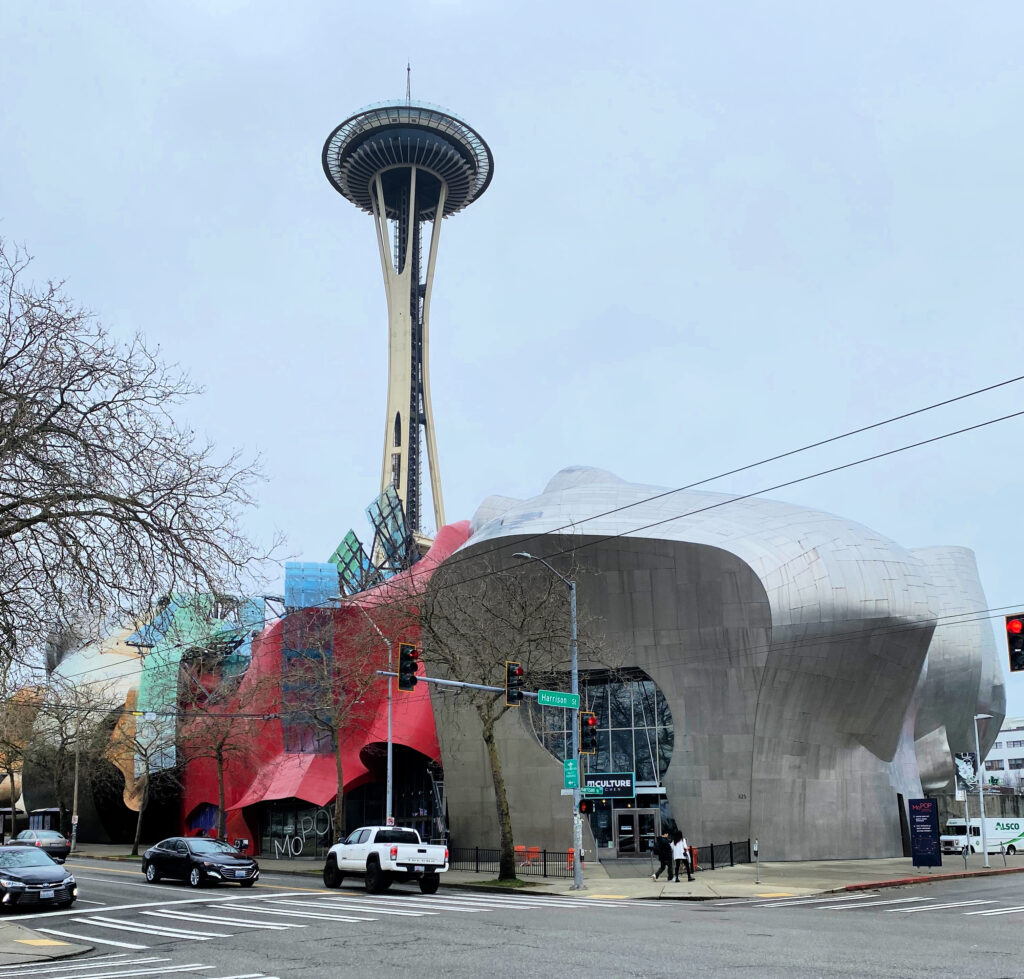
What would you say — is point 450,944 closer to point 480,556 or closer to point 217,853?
point 217,853

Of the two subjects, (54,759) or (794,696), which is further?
(54,759)

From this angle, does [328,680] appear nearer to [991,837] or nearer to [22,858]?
[22,858]

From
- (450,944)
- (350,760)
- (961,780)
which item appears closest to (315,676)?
(350,760)

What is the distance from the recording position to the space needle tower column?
11906 centimetres

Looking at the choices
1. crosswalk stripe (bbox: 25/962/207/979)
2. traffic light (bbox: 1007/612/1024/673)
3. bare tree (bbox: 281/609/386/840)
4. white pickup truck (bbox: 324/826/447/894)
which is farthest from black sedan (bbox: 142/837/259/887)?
traffic light (bbox: 1007/612/1024/673)

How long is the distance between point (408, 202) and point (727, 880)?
350 ft

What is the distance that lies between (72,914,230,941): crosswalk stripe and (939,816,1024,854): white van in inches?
1230

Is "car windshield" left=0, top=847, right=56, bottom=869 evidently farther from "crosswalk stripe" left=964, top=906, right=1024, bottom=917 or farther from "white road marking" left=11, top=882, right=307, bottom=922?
"crosswalk stripe" left=964, top=906, right=1024, bottom=917

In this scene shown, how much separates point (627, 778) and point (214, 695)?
22.9m

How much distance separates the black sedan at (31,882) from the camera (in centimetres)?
2389

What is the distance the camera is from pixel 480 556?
148ft

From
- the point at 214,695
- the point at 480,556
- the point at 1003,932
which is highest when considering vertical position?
the point at 480,556

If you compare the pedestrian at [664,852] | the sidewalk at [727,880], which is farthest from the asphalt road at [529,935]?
the pedestrian at [664,852]

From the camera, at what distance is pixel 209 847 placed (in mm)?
32250
